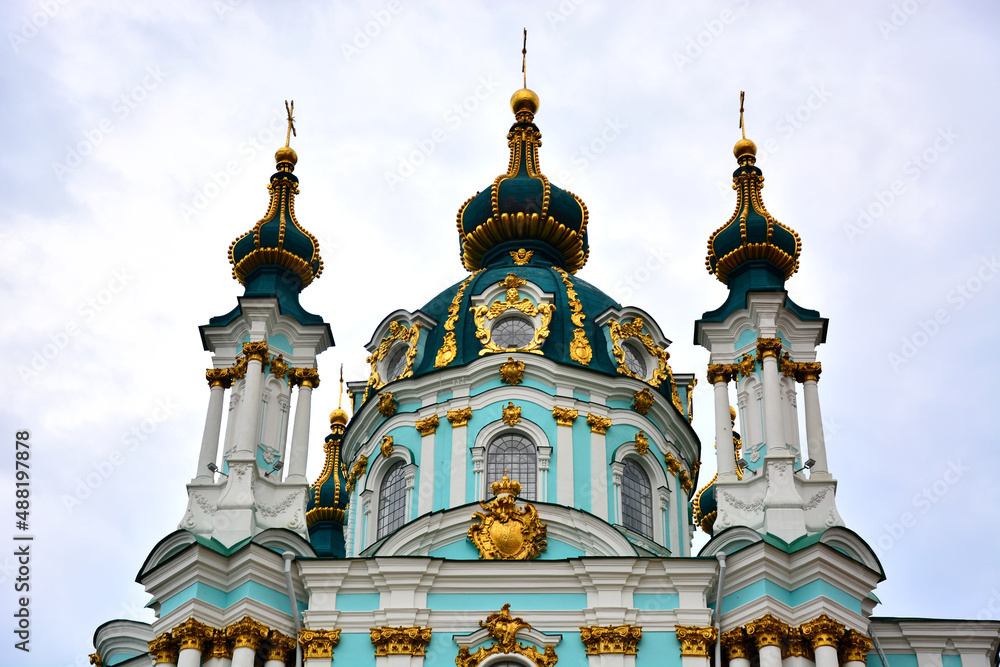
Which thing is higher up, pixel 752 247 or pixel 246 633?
pixel 752 247

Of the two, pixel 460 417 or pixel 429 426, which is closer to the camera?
pixel 460 417

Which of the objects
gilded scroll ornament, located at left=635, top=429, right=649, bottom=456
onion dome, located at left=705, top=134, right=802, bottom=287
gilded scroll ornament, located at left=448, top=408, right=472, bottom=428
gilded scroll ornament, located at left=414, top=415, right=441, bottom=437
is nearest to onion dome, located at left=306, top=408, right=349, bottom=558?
gilded scroll ornament, located at left=414, top=415, right=441, bottom=437

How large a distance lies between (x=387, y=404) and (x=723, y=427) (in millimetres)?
6052

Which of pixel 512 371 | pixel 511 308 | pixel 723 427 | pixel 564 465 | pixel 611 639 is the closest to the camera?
pixel 611 639

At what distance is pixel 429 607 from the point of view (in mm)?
25750

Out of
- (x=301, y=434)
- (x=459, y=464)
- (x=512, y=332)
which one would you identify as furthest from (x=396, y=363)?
(x=301, y=434)

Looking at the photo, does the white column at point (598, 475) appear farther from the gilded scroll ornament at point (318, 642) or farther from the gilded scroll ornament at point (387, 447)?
the gilded scroll ornament at point (318, 642)

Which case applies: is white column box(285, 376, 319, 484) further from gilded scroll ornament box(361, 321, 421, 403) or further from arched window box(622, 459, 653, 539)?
arched window box(622, 459, 653, 539)

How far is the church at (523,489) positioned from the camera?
25.3 m

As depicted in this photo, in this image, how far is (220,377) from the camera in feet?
93.1

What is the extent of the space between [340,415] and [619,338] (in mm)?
10789

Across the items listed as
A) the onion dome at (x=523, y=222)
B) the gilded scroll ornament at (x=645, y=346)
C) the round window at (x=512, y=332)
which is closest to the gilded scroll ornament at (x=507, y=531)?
the round window at (x=512, y=332)

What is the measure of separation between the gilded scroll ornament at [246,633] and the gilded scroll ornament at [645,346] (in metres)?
8.49

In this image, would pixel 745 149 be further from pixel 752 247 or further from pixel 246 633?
pixel 246 633
